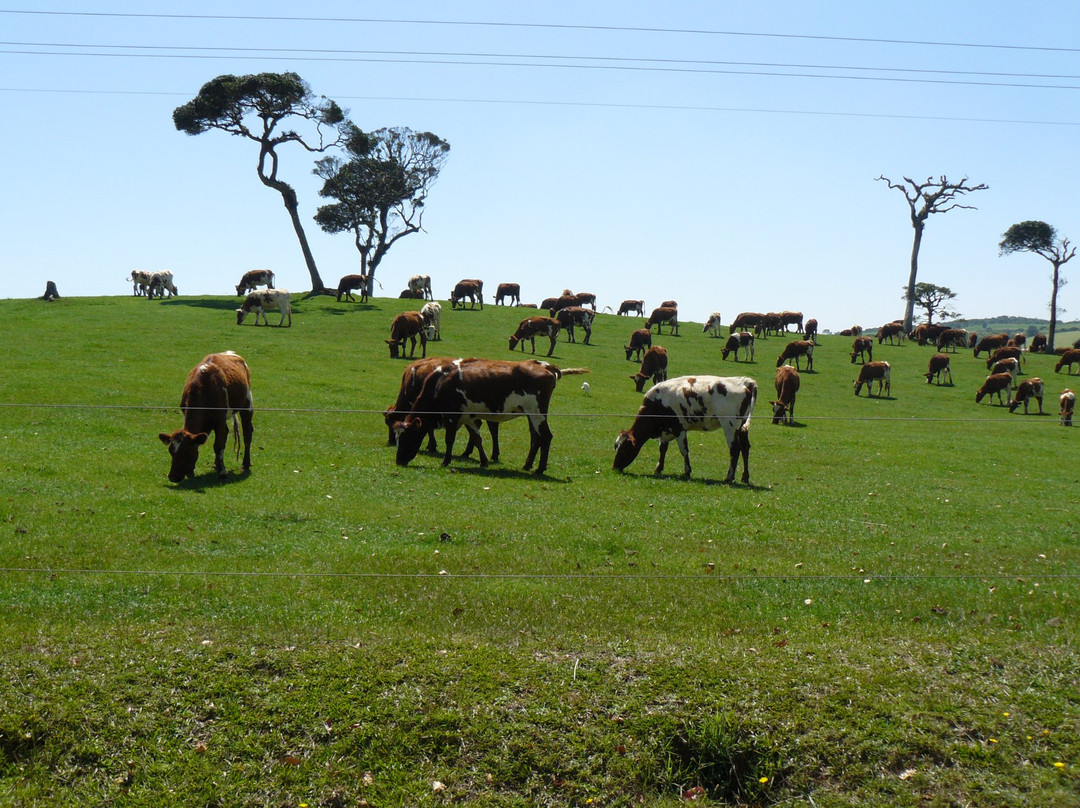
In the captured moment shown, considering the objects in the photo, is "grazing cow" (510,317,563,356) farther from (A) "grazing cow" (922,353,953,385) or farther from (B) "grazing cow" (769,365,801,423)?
(A) "grazing cow" (922,353,953,385)

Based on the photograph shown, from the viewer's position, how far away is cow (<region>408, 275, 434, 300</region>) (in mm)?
67438

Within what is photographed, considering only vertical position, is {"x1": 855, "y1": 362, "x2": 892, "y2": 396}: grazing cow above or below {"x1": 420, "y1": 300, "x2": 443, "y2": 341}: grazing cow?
below

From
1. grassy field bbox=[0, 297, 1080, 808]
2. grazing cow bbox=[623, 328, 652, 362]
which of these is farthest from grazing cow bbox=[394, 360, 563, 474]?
grazing cow bbox=[623, 328, 652, 362]

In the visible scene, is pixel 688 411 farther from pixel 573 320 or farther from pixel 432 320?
pixel 573 320

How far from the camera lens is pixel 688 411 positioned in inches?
768

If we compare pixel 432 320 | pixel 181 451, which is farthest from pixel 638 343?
pixel 181 451

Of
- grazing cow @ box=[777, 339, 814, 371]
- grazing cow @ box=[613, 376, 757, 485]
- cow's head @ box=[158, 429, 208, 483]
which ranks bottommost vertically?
cow's head @ box=[158, 429, 208, 483]

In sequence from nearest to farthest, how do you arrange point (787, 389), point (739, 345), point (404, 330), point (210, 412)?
point (210, 412) → point (787, 389) → point (404, 330) → point (739, 345)

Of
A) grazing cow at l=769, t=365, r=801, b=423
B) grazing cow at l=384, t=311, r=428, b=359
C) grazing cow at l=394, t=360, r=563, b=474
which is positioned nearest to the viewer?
grazing cow at l=394, t=360, r=563, b=474

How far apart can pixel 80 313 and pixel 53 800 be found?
135 feet

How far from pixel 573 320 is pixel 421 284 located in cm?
2187

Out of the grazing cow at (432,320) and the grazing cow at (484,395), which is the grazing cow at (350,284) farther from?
the grazing cow at (484,395)

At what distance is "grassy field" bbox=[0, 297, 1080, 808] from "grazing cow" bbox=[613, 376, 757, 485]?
283 cm

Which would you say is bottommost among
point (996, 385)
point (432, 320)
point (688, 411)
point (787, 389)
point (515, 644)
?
point (515, 644)
